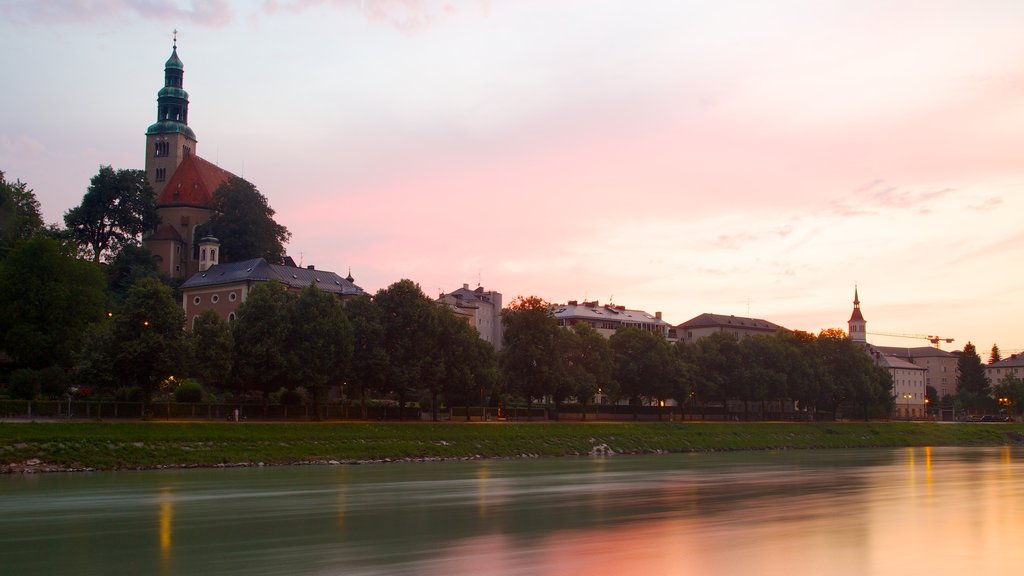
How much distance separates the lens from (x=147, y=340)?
69.2 meters

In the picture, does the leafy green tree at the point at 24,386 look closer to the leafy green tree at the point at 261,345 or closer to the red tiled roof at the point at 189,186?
the leafy green tree at the point at 261,345

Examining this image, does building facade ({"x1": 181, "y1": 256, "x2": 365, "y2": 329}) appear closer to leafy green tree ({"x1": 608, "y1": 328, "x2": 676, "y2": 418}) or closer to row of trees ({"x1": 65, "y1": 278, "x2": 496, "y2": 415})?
leafy green tree ({"x1": 608, "y1": 328, "x2": 676, "y2": 418})

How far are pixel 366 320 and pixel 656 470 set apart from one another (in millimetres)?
32022

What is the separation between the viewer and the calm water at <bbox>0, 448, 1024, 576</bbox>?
88.6 feet

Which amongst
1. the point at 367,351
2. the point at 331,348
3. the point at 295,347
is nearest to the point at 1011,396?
the point at 367,351

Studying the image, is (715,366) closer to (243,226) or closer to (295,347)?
(295,347)

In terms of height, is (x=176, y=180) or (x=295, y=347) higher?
(x=176, y=180)

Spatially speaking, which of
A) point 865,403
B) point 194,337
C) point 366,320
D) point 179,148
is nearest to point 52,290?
point 194,337

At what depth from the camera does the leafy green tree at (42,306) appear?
84750 mm

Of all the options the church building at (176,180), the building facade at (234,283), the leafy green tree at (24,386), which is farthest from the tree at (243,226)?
the leafy green tree at (24,386)

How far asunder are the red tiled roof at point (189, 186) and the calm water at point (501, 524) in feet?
360

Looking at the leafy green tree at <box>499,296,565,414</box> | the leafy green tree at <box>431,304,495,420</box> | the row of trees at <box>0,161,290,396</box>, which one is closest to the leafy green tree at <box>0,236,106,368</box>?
the row of trees at <box>0,161,290,396</box>

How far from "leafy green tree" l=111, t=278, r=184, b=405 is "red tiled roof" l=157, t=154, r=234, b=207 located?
297ft

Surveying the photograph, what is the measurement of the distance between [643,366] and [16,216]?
237ft
